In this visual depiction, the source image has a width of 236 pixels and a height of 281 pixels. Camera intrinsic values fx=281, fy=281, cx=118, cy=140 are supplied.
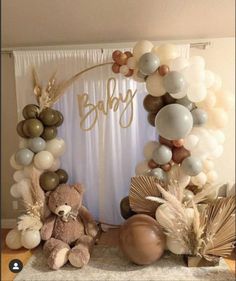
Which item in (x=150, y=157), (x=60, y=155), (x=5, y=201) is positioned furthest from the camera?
(x=5, y=201)

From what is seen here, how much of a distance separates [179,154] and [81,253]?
1.05m

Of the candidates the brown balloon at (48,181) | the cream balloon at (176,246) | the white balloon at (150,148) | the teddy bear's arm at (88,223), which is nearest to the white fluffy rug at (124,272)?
the cream balloon at (176,246)

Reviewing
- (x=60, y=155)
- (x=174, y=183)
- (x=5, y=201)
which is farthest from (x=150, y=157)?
(x=5, y=201)

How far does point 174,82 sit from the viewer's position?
197 cm

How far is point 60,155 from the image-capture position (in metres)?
2.49

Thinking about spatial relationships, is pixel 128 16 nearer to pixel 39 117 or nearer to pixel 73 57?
pixel 73 57

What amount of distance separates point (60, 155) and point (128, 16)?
1271 mm

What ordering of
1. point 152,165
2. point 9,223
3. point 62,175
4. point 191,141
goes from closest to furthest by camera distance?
point 191,141 < point 152,165 < point 62,175 < point 9,223

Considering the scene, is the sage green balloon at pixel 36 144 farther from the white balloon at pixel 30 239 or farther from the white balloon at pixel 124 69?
the white balloon at pixel 124 69

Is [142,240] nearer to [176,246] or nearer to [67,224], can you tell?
[176,246]

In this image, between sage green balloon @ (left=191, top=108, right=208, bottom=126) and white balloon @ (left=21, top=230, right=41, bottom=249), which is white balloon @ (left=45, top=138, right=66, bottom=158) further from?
sage green balloon @ (left=191, top=108, right=208, bottom=126)

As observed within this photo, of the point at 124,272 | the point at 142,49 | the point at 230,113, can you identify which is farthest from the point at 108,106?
the point at 124,272

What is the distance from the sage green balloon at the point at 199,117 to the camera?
216 centimetres

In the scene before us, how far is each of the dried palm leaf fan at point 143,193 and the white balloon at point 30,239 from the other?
0.81m
